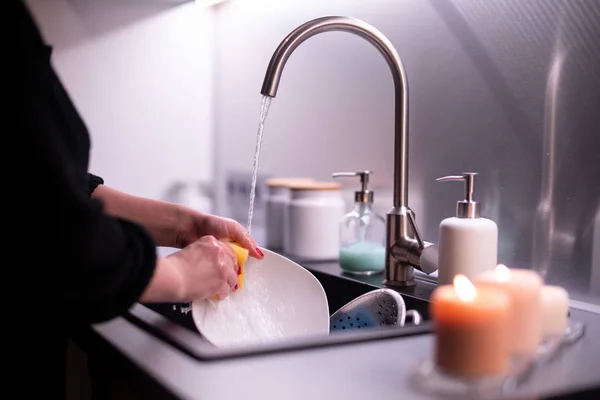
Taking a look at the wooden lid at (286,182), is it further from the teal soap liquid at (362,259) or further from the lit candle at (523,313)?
the lit candle at (523,313)

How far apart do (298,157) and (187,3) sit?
2.41ft

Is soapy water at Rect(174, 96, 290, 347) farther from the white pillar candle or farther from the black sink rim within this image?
the white pillar candle

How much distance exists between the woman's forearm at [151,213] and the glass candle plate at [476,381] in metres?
0.58

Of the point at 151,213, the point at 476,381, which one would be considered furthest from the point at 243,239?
the point at 476,381

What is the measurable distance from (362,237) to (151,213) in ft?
1.41

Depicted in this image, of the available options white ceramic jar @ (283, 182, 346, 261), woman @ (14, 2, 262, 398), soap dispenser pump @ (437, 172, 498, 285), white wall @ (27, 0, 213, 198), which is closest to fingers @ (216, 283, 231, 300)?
woman @ (14, 2, 262, 398)

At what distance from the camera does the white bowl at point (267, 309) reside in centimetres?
90

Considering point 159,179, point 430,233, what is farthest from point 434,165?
point 159,179

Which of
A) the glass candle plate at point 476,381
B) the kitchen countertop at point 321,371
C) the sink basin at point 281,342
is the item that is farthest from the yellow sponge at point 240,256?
the glass candle plate at point 476,381

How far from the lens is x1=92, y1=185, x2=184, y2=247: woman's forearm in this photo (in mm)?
1092

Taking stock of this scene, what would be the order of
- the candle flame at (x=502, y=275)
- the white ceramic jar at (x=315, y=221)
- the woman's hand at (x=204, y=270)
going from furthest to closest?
the white ceramic jar at (x=315, y=221) < the woman's hand at (x=204, y=270) < the candle flame at (x=502, y=275)

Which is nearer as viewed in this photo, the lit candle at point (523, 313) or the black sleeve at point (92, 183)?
the lit candle at point (523, 313)

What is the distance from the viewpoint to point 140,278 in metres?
0.65

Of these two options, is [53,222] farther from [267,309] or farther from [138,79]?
[138,79]
